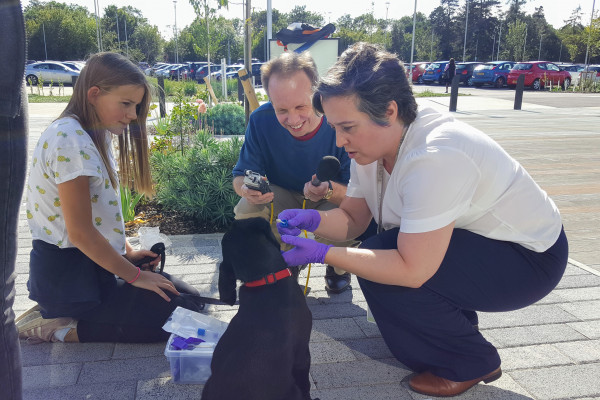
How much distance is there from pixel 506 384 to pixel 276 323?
1.21 m

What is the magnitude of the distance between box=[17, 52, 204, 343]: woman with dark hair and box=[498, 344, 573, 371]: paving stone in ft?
5.55

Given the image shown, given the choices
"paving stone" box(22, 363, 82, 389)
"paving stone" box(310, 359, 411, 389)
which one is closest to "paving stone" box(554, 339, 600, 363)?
"paving stone" box(310, 359, 411, 389)

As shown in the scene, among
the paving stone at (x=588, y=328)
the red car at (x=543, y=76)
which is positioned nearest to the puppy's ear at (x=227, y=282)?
the paving stone at (x=588, y=328)

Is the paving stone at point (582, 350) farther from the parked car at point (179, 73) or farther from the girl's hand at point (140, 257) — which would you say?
the parked car at point (179, 73)

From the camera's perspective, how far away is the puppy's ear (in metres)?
2.07

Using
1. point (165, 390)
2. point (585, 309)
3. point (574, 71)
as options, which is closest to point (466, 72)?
point (574, 71)

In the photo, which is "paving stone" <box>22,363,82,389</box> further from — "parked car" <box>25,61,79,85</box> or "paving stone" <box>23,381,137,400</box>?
"parked car" <box>25,61,79,85</box>

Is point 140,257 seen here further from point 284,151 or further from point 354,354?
point 354,354

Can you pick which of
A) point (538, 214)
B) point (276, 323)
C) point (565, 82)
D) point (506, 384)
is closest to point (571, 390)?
point (506, 384)

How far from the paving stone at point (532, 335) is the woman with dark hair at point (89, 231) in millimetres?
1708

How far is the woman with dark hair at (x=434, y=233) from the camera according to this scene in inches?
79.8

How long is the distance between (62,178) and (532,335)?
2562 millimetres

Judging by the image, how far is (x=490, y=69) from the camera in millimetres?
29766

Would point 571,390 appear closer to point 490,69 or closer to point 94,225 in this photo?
point 94,225
